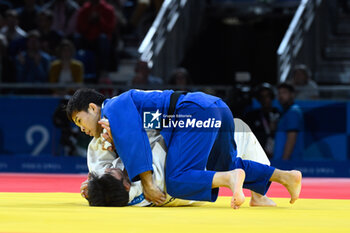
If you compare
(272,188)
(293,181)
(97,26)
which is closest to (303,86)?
(272,188)

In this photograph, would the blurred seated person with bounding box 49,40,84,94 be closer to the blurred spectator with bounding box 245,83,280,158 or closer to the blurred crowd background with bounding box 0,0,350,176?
the blurred crowd background with bounding box 0,0,350,176

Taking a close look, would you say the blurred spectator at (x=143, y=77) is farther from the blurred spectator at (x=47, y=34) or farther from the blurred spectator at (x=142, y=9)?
the blurred spectator at (x=142, y=9)

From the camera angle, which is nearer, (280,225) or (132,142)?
(280,225)

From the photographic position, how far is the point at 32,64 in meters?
11.1

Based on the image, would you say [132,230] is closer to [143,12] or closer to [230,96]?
[230,96]

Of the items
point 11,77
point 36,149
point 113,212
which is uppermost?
point 113,212

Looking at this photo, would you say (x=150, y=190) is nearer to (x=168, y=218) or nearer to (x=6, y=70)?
(x=168, y=218)

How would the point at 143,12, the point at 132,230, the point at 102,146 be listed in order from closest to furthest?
the point at 132,230 → the point at 102,146 → the point at 143,12

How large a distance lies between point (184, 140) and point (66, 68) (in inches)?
256

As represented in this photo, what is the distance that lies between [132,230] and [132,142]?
115 centimetres

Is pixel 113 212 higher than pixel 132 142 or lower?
lower

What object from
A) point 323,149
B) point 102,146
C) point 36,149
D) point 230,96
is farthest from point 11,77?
point 102,146

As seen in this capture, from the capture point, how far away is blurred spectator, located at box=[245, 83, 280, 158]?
30.4 feet

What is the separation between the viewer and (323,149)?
30.6ft
